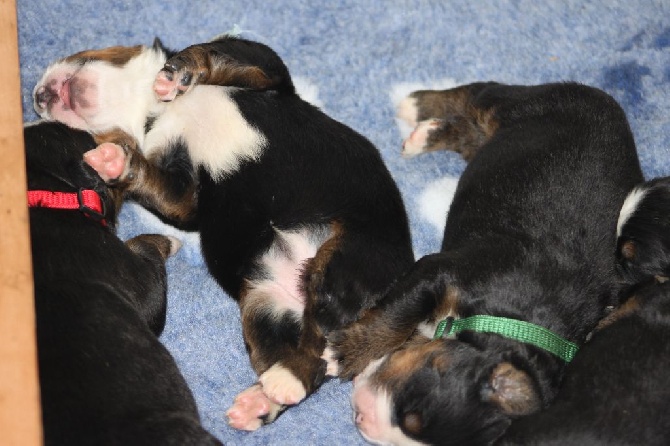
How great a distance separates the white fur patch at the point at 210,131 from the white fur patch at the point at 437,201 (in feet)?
3.09

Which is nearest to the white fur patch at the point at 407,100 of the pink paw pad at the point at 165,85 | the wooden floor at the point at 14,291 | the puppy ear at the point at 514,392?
the pink paw pad at the point at 165,85

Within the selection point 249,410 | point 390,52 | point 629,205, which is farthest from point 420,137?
point 249,410

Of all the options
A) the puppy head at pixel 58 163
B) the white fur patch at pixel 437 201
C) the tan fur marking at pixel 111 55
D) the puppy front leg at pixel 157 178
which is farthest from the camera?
the white fur patch at pixel 437 201

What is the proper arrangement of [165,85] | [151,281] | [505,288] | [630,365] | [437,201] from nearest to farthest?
[630,365] < [505,288] < [151,281] < [165,85] < [437,201]

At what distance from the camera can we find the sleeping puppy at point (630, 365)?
9.53ft

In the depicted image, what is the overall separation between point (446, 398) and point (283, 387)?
2.41 ft

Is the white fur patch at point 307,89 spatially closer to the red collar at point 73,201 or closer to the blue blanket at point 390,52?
the blue blanket at point 390,52

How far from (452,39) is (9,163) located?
2644 millimetres

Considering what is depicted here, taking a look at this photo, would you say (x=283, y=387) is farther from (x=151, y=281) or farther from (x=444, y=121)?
(x=444, y=121)

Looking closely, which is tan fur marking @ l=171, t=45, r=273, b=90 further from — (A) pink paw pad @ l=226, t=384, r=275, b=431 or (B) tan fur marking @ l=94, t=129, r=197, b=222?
(A) pink paw pad @ l=226, t=384, r=275, b=431

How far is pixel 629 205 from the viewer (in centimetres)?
361

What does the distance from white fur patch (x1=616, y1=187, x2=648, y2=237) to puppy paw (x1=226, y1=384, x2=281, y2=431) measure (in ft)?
5.00

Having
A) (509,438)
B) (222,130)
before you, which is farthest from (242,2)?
(509,438)

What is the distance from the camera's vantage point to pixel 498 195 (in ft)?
12.0
